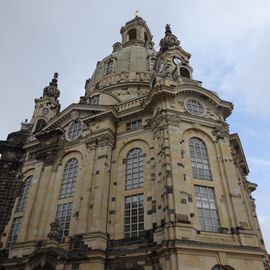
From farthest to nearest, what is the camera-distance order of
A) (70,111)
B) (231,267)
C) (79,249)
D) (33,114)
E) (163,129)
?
(33,114) → (70,111) → (163,129) → (79,249) → (231,267)

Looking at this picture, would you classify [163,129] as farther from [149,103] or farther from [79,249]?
[79,249]

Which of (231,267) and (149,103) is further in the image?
(149,103)

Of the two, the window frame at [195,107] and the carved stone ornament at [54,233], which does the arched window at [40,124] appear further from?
the window frame at [195,107]

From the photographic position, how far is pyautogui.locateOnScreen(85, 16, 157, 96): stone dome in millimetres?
41312

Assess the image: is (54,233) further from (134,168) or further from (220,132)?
(220,132)

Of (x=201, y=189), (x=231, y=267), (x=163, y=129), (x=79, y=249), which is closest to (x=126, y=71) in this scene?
(x=163, y=129)

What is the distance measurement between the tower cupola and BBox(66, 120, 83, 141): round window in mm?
27224

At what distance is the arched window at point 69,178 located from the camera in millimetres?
27456

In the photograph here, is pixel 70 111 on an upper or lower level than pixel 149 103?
upper

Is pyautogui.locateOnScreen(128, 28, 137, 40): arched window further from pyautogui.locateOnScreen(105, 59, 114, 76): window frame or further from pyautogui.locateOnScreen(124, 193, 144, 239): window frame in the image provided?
pyautogui.locateOnScreen(124, 193, 144, 239): window frame

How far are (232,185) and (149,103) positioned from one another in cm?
1028

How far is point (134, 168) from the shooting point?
85.9ft

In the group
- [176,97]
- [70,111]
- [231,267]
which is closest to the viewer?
[231,267]

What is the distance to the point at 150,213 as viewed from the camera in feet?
74.6
